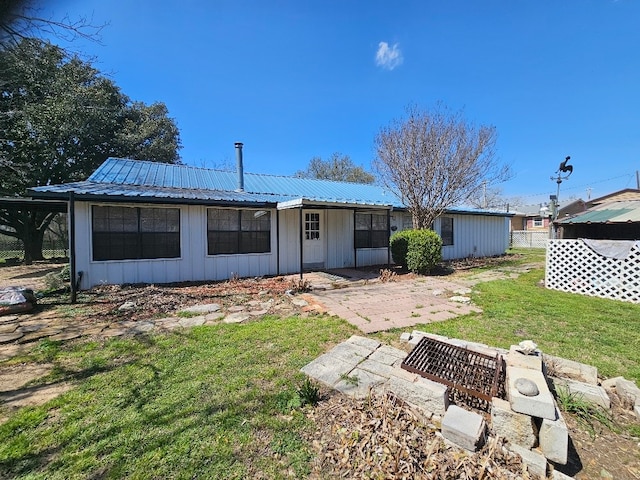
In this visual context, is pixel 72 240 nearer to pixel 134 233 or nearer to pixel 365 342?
pixel 134 233

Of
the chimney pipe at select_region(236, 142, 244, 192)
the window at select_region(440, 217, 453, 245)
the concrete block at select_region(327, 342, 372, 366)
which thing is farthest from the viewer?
the window at select_region(440, 217, 453, 245)

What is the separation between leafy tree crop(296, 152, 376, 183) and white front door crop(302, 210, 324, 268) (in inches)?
866

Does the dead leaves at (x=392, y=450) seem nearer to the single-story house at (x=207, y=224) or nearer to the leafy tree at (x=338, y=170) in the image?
the single-story house at (x=207, y=224)

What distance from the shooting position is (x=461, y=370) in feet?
8.67

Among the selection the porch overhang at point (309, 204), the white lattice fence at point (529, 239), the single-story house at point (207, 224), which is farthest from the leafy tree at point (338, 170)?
the porch overhang at point (309, 204)

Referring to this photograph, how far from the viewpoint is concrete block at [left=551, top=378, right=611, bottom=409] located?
7.49 feet

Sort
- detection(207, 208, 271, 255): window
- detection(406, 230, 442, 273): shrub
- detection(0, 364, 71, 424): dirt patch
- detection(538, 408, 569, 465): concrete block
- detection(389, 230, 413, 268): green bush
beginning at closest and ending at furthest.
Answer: detection(538, 408, 569, 465): concrete block
detection(0, 364, 71, 424): dirt patch
detection(207, 208, 271, 255): window
detection(406, 230, 442, 273): shrub
detection(389, 230, 413, 268): green bush

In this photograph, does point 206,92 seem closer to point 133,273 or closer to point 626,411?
point 133,273

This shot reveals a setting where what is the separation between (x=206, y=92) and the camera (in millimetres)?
11688

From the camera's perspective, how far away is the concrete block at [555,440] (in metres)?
1.70

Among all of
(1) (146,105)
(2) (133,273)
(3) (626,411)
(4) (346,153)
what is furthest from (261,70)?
(4) (346,153)

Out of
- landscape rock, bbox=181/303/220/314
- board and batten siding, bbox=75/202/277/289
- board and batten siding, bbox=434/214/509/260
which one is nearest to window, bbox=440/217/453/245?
board and batten siding, bbox=434/214/509/260

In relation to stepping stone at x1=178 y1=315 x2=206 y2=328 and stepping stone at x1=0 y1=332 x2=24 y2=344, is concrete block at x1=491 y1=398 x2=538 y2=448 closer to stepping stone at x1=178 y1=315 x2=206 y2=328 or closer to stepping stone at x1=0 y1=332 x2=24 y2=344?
stepping stone at x1=178 y1=315 x2=206 y2=328

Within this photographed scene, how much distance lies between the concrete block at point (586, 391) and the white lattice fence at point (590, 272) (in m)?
5.58
